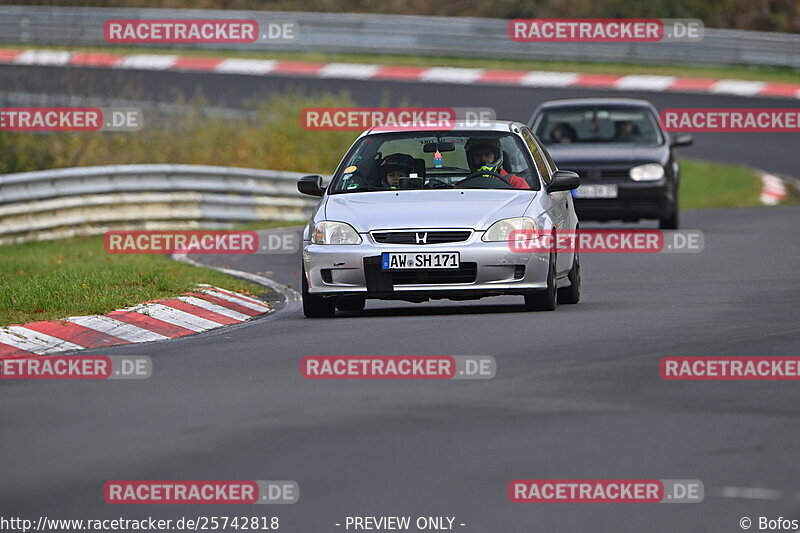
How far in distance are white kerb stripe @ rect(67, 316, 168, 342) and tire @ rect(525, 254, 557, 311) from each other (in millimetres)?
2676

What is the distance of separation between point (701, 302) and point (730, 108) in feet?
73.5

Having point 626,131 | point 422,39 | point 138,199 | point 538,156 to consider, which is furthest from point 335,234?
point 422,39

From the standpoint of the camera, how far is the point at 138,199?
24.2 meters

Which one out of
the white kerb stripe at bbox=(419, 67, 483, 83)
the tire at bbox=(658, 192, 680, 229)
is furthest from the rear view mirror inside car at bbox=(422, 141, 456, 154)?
the white kerb stripe at bbox=(419, 67, 483, 83)

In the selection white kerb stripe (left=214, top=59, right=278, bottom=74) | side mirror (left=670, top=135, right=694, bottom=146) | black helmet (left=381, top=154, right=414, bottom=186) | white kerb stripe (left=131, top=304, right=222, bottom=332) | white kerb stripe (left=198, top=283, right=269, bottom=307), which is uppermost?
black helmet (left=381, top=154, right=414, bottom=186)

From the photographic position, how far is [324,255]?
42.8 ft

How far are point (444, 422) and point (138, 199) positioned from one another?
1628 centimetres

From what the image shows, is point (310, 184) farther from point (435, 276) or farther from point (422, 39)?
point (422, 39)

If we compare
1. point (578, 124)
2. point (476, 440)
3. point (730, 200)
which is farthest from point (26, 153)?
point (476, 440)

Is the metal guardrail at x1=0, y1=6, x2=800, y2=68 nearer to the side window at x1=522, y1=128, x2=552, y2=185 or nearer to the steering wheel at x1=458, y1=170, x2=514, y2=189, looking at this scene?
the side window at x1=522, y1=128, x2=552, y2=185

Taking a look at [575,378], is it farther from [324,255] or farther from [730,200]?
[730,200]

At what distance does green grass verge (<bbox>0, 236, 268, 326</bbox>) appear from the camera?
527 inches

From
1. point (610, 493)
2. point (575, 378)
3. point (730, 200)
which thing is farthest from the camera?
point (730, 200)

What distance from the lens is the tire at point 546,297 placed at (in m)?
13.1
